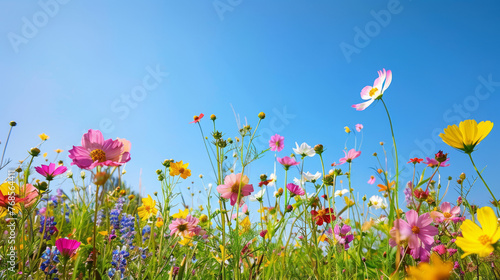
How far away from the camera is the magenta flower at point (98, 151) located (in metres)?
0.71

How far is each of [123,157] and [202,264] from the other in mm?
755

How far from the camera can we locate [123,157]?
722mm

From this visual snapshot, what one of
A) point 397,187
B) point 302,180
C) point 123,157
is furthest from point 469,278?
point 123,157

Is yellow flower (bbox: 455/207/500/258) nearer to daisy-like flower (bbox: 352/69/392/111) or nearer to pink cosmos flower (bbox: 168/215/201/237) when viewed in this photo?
daisy-like flower (bbox: 352/69/392/111)

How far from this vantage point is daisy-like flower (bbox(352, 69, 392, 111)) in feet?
2.72

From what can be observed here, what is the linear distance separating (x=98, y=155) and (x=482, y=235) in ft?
2.95

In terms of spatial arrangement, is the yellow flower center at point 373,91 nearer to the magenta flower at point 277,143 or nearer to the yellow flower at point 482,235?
the yellow flower at point 482,235

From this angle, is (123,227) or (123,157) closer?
(123,157)

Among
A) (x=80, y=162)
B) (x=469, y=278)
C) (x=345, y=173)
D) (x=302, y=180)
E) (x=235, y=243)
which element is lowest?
(x=469, y=278)

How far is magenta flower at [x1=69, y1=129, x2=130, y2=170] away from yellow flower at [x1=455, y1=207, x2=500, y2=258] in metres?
0.80

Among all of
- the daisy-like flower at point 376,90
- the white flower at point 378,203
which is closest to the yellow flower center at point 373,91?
the daisy-like flower at point 376,90

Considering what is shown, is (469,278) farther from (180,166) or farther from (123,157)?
(123,157)

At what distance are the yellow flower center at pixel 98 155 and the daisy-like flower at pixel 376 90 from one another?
27.9 inches

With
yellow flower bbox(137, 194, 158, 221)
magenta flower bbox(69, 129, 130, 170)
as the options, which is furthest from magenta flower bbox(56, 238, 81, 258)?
yellow flower bbox(137, 194, 158, 221)
